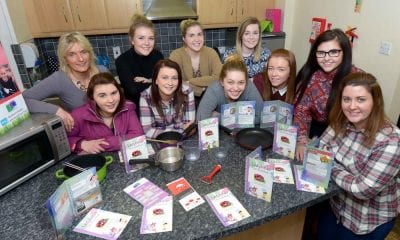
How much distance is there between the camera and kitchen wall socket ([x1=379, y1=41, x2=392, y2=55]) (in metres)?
2.54

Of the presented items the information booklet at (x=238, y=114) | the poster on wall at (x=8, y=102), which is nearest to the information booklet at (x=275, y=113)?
the information booklet at (x=238, y=114)

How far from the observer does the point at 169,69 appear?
1616mm

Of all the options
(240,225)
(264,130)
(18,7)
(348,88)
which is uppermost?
(18,7)

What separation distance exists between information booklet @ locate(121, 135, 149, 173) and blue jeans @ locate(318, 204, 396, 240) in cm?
106

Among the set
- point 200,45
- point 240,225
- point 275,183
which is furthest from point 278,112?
point 200,45

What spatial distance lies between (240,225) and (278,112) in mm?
779

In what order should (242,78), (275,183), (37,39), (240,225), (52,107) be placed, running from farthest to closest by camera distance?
(37,39) → (242,78) → (52,107) → (275,183) → (240,225)

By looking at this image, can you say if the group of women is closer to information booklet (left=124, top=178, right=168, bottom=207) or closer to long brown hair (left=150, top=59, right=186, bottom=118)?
long brown hair (left=150, top=59, right=186, bottom=118)

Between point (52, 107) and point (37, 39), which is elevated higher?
point (37, 39)

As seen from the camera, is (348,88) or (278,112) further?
(278,112)

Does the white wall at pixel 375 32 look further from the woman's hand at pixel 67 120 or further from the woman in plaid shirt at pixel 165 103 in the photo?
the woman's hand at pixel 67 120

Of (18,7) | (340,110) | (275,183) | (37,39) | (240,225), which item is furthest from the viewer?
(37,39)

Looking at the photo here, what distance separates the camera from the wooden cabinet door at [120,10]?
3105 millimetres

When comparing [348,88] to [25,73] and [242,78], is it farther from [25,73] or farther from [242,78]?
[25,73]
